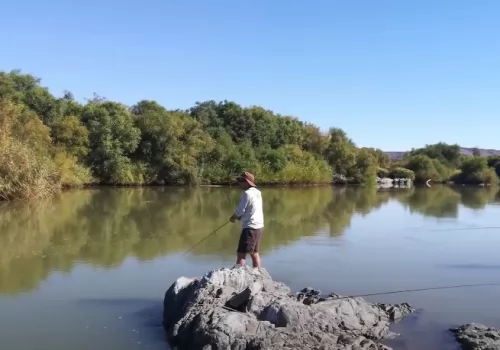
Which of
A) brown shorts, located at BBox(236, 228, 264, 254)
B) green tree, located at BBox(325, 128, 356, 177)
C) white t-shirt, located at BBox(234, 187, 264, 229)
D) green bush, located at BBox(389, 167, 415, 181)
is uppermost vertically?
green tree, located at BBox(325, 128, 356, 177)

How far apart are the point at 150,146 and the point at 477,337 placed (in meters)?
30.5

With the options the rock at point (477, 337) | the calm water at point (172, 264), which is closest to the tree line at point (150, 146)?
the calm water at point (172, 264)

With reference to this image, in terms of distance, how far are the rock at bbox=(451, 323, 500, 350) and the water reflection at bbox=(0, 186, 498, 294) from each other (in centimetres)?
522

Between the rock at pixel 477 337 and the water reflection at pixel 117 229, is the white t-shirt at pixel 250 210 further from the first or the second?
the water reflection at pixel 117 229

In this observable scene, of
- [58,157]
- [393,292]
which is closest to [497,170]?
[58,157]

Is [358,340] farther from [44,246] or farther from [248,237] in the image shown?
[44,246]

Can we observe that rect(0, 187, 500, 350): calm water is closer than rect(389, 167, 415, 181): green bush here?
Yes

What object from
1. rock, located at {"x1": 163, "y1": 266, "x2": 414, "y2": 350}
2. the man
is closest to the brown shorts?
the man

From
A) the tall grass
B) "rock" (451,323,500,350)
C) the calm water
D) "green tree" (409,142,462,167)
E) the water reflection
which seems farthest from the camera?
"green tree" (409,142,462,167)

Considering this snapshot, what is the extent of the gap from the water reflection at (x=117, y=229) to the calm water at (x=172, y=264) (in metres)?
0.03

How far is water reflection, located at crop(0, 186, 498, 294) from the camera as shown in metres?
9.49

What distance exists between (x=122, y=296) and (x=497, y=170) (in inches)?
2670

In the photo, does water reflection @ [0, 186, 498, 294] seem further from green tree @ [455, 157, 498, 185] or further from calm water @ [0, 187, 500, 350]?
green tree @ [455, 157, 498, 185]

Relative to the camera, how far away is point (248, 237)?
7.38m
